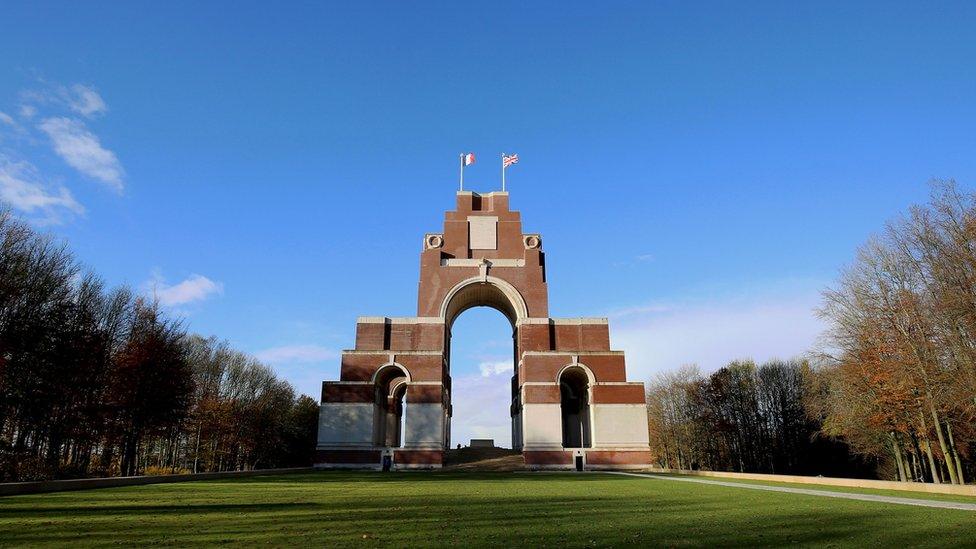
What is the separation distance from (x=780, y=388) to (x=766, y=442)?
6354 mm

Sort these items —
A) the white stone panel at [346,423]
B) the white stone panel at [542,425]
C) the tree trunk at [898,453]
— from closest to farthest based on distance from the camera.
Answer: the tree trunk at [898,453] → the white stone panel at [542,425] → the white stone panel at [346,423]

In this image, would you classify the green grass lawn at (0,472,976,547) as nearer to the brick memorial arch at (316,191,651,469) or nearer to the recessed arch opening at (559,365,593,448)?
the brick memorial arch at (316,191,651,469)

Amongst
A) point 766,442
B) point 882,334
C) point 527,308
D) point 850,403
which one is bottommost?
point 766,442

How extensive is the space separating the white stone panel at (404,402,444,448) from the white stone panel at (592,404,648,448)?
39.0 feet

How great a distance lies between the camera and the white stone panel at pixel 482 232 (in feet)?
160

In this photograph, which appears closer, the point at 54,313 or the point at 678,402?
the point at 54,313

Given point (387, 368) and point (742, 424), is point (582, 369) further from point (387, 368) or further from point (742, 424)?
point (742, 424)

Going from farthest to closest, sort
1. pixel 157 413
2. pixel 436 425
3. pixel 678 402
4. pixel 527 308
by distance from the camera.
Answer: pixel 678 402 < pixel 527 308 < pixel 436 425 < pixel 157 413

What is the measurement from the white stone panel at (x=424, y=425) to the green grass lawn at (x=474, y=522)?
2641cm

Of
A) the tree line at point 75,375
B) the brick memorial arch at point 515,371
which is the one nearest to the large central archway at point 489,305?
the brick memorial arch at point 515,371

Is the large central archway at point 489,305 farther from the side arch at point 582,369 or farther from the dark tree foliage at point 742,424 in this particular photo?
the dark tree foliage at point 742,424

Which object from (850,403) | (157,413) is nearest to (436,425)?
(157,413)

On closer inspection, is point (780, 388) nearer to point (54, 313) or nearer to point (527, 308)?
point (527, 308)

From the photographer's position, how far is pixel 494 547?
766 cm
